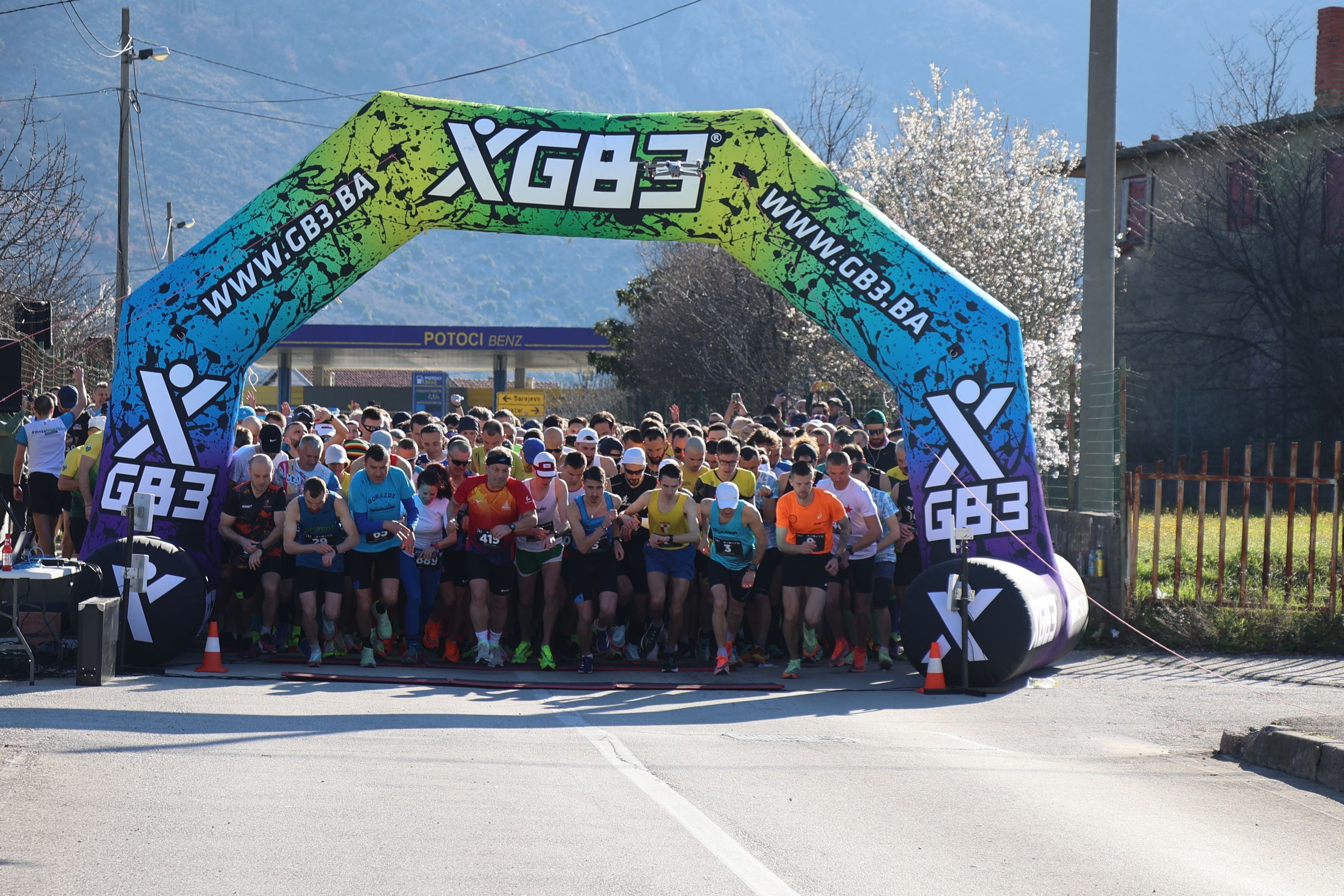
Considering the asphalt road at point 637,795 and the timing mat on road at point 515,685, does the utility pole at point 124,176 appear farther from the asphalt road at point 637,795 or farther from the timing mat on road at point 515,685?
the asphalt road at point 637,795

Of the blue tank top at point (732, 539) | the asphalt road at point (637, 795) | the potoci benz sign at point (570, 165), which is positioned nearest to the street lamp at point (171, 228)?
the potoci benz sign at point (570, 165)

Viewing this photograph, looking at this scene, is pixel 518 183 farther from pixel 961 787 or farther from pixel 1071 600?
pixel 961 787

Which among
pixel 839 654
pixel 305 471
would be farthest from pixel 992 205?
pixel 305 471

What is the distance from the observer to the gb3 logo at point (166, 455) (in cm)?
1208

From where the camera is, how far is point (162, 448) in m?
12.1

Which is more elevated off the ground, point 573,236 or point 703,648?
point 573,236

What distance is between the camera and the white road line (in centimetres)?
545

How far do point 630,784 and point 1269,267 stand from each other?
2436cm

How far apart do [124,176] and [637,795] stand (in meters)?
23.5

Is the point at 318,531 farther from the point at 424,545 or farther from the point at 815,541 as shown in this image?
the point at 815,541

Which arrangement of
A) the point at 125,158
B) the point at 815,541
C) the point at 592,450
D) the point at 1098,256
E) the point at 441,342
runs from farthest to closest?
the point at 441,342
the point at 125,158
the point at 1098,256
the point at 592,450
the point at 815,541

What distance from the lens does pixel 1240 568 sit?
13266 mm

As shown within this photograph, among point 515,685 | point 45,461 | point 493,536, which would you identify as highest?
point 45,461

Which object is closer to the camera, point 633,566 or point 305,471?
point 633,566
